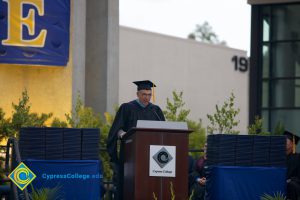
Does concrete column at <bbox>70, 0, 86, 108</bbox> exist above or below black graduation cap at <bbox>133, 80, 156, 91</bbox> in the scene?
above

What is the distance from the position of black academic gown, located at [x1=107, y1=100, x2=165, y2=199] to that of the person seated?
4.09 ft

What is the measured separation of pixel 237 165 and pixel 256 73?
9.10m

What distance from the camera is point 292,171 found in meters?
13.0

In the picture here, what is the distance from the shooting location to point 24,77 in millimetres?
20938

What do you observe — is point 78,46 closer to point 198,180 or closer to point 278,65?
point 278,65

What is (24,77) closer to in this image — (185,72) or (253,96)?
(253,96)

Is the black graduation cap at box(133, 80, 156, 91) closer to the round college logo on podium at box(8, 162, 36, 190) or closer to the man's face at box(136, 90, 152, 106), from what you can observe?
the man's face at box(136, 90, 152, 106)

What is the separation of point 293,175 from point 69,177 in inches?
138

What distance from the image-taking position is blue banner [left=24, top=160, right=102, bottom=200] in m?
11.1

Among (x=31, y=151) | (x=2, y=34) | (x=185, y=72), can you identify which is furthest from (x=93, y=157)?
(x=185, y=72)

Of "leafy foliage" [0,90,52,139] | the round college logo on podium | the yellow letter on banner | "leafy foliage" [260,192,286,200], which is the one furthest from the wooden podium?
the yellow letter on banner

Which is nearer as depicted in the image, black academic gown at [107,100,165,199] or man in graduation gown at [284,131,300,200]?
→ black academic gown at [107,100,165,199]

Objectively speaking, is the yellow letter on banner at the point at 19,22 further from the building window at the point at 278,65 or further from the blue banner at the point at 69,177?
the blue banner at the point at 69,177

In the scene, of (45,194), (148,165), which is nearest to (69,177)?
(45,194)
